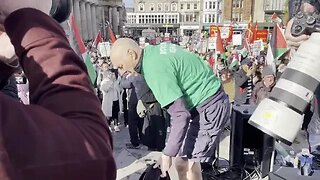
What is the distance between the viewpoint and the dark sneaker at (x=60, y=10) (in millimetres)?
1006

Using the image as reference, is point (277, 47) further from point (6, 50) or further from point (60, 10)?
point (6, 50)

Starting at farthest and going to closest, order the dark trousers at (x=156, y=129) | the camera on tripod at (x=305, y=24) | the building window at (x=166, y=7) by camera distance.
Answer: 1. the building window at (x=166, y=7)
2. the dark trousers at (x=156, y=129)
3. the camera on tripod at (x=305, y=24)

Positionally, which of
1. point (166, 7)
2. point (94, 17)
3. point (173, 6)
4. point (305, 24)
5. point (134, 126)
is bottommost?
point (134, 126)

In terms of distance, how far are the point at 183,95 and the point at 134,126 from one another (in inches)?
146

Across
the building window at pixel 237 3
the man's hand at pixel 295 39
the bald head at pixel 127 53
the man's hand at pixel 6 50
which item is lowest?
the bald head at pixel 127 53

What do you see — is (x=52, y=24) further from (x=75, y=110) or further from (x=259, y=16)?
(x=259, y=16)

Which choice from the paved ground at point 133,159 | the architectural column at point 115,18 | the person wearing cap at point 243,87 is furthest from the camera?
the architectural column at point 115,18

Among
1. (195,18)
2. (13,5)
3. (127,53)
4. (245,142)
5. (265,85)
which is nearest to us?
(13,5)

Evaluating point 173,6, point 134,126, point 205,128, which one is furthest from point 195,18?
point 205,128

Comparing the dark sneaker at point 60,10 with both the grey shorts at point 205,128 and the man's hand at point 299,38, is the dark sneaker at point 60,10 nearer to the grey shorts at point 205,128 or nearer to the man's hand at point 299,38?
the man's hand at point 299,38

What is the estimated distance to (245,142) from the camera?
423 cm

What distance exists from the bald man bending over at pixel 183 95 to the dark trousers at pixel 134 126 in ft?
10.5

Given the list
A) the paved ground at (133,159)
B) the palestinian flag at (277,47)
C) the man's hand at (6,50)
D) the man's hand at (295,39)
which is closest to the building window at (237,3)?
the palestinian flag at (277,47)

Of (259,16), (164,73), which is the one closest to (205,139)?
(164,73)
